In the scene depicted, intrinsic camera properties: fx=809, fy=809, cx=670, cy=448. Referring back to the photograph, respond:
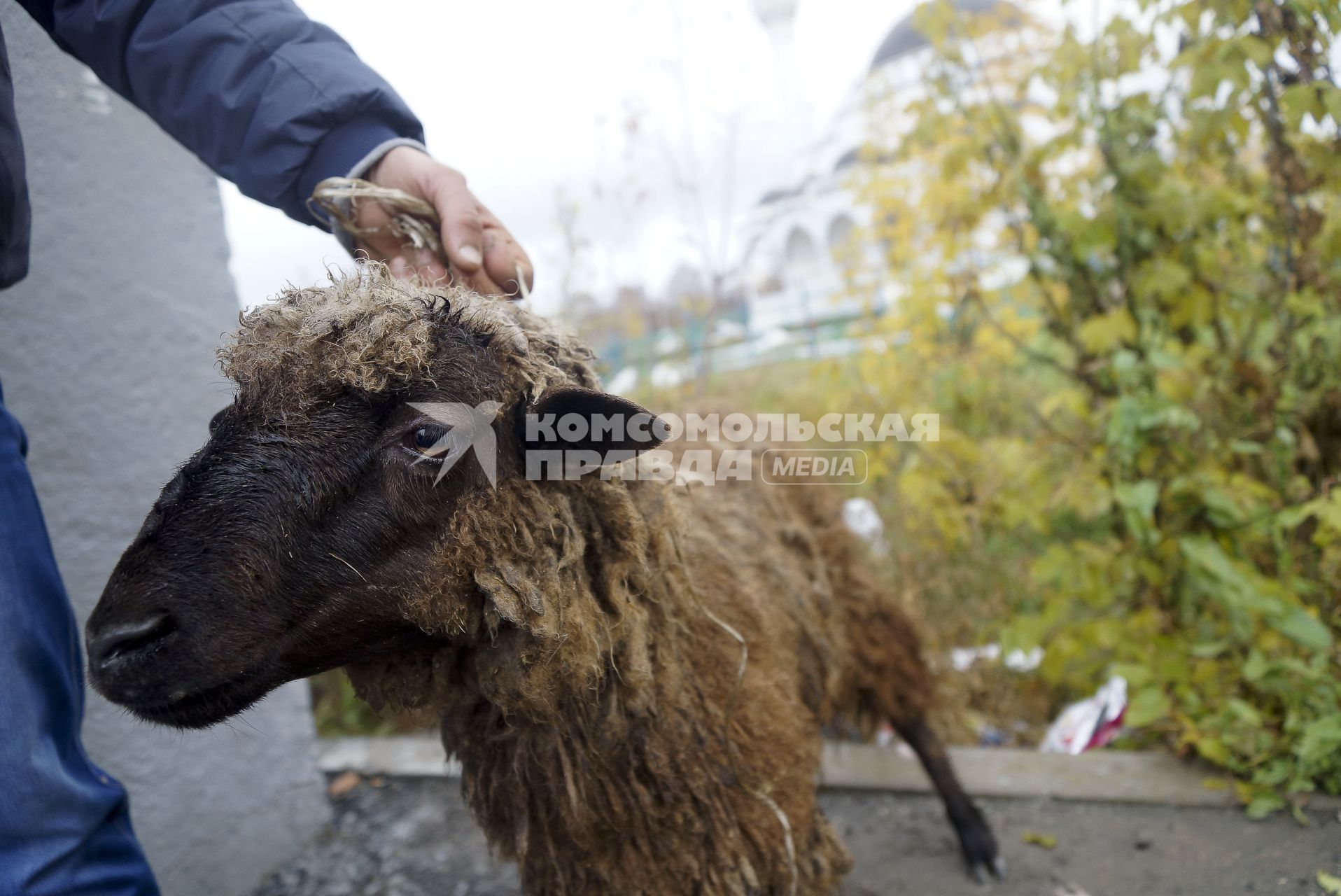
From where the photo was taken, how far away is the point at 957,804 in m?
3.04

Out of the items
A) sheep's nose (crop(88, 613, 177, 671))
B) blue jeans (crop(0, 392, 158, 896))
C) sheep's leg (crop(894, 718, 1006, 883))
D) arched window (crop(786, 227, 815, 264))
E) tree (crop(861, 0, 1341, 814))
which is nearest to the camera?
sheep's nose (crop(88, 613, 177, 671))

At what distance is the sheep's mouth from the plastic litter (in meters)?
3.16

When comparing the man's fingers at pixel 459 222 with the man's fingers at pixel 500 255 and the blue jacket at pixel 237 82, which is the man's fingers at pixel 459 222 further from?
the blue jacket at pixel 237 82

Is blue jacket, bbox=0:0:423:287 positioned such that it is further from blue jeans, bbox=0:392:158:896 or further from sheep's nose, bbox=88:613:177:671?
sheep's nose, bbox=88:613:177:671

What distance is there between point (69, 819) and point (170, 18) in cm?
168

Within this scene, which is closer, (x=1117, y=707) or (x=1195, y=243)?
(x=1195, y=243)

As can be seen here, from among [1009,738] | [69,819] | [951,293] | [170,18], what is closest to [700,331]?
[951,293]

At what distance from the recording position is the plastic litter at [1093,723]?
3387 millimetres

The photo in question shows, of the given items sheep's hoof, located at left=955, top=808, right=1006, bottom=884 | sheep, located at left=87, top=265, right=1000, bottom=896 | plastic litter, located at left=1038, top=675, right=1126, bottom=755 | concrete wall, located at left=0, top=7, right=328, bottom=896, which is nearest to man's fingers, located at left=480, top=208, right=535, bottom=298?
sheep, located at left=87, top=265, right=1000, bottom=896

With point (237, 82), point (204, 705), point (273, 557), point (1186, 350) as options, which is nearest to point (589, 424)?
point (273, 557)

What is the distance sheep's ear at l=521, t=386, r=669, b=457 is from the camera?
1489mm

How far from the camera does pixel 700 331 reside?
7.21 m

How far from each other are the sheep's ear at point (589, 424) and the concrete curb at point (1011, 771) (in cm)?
163

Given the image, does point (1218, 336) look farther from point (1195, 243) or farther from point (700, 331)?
point (700, 331)
